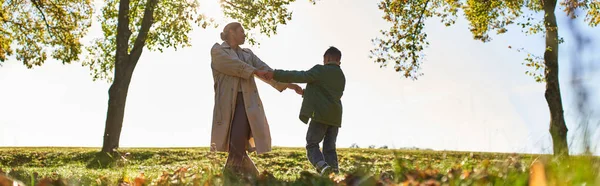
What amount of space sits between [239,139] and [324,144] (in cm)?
150

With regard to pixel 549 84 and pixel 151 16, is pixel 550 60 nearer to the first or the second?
pixel 549 84

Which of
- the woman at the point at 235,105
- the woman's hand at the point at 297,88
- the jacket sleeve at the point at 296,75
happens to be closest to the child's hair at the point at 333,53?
the jacket sleeve at the point at 296,75

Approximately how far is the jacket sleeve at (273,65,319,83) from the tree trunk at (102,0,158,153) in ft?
42.6

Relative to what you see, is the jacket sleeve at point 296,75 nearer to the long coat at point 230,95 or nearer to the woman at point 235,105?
the woman at point 235,105

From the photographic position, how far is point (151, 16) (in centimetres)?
2133

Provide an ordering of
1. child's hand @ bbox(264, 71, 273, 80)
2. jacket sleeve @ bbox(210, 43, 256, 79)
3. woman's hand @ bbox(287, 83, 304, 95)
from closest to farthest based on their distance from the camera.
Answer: jacket sleeve @ bbox(210, 43, 256, 79), child's hand @ bbox(264, 71, 273, 80), woman's hand @ bbox(287, 83, 304, 95)

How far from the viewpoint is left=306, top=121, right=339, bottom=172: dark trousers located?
340 inches

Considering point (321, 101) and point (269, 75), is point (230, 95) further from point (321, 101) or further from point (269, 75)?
point (321, 101)

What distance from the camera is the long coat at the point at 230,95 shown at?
801 centimetres

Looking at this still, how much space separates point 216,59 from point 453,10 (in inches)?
588

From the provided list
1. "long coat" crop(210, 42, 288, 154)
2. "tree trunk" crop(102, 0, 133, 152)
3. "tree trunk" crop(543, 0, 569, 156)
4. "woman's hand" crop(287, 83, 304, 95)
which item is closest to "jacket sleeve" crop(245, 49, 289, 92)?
"woman's hand" crop(287, 83, 304, 95)

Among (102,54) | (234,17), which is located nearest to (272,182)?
(234,17)

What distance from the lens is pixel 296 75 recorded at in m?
8.68

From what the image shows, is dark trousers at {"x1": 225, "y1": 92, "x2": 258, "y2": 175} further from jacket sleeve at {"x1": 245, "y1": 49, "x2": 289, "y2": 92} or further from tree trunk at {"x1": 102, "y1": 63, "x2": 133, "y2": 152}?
tree trunk at {"x1": 102, "y1": 63, "x2": 133, "y2": 152}
